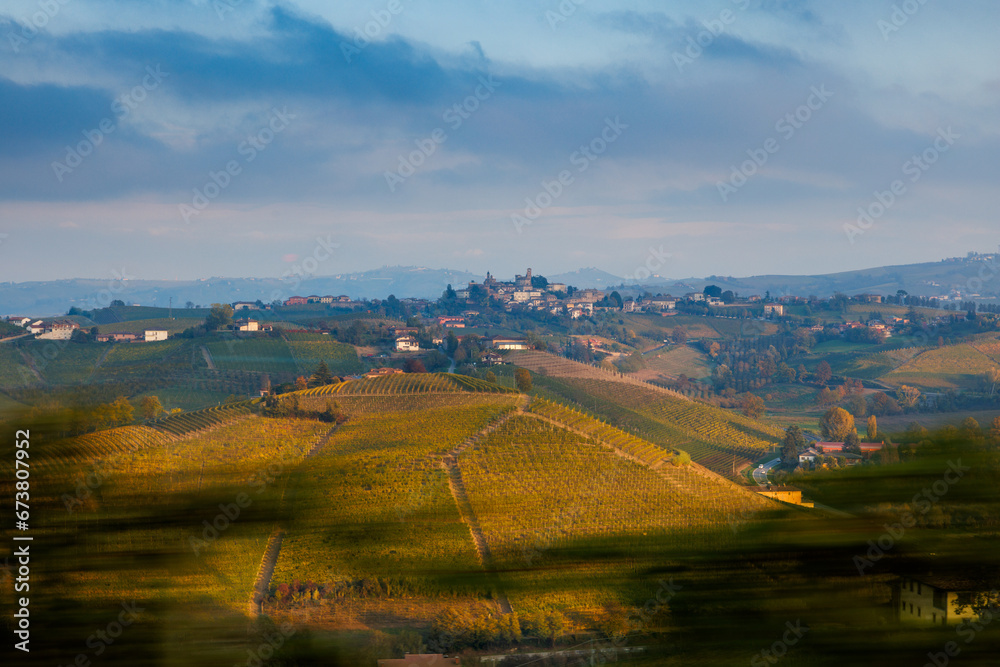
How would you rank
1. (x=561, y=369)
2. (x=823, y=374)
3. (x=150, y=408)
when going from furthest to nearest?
(x=823, y=374), (x=561, y=369), (x=150, y=408)

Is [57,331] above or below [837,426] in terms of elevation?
above

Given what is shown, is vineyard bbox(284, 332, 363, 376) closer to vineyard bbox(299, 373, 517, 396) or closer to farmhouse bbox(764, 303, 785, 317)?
vineyard bbox(299, 373, 517, 396)

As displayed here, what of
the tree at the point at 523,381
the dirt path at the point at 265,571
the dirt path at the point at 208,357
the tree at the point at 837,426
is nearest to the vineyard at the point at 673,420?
the tree at the point at 523,381

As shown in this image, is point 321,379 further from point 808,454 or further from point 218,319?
point 218,319

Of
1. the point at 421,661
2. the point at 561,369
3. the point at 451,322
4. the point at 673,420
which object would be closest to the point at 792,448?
the point at 673,420

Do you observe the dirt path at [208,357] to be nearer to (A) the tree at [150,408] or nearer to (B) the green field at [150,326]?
(B) the green field at [150,326]

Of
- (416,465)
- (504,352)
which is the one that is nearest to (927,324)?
(504,352)

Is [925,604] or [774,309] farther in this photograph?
[774,309]

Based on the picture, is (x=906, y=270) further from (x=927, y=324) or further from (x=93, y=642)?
(x=93, y=642)
